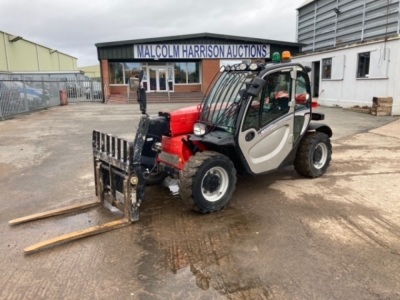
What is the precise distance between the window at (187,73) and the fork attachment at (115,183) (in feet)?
83.9

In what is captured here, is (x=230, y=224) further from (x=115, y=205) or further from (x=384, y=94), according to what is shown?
(x=384, y=94)

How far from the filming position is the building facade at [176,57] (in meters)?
27.0

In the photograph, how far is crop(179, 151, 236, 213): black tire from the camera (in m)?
4.25

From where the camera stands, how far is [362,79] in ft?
54.9

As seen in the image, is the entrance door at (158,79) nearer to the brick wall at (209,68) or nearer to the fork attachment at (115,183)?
the brick wall at (209,68)

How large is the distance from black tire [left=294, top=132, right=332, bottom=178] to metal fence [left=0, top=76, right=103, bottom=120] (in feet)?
45.3

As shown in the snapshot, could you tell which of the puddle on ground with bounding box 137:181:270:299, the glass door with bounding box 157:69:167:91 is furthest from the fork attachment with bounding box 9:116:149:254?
the glass door with bounding box 157:69:167:91

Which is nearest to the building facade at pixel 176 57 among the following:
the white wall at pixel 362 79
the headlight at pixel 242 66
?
the white wall at pixel 362 79

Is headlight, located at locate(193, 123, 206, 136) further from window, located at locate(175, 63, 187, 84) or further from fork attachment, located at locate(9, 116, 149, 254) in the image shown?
window, located at locate(175, 63, 187, 84)

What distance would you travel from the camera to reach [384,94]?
603 inches

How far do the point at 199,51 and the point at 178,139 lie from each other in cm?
2435

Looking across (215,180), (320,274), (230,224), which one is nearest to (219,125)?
(215,180)

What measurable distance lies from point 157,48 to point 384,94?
17.4 metres

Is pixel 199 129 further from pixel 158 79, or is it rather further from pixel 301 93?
pixel 158 79
